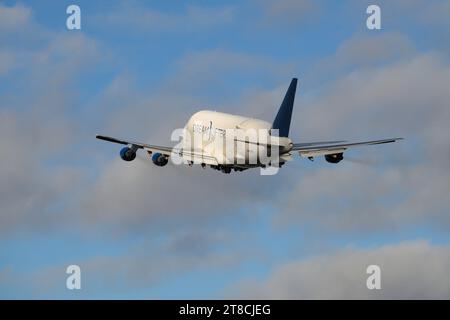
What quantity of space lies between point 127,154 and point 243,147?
13.2 meters

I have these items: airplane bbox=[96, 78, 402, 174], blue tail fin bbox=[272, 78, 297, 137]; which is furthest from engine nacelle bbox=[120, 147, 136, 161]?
blue tail fin bbox=[272, 78, 297, 137]

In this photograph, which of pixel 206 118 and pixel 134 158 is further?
pixel 206 118

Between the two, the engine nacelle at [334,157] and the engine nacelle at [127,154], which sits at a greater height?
the engine nacelle at [127,154]

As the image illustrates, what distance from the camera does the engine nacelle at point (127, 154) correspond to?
125312mm

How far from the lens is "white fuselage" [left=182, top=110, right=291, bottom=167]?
121438 mm

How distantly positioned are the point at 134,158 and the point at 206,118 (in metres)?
13.4

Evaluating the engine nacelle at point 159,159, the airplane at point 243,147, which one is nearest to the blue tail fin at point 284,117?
the airplane at point 243,147

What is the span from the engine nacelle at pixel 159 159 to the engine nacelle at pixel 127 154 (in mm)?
3265

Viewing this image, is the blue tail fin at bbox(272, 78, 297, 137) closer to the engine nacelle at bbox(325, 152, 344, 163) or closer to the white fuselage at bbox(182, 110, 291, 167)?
the white fuselage at bbox(182, 110, 291, 167)

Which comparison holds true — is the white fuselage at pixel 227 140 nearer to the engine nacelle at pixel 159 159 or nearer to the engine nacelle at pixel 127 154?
the engine nacelle at pixel 159 159
